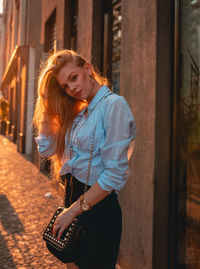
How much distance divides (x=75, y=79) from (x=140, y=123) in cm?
147

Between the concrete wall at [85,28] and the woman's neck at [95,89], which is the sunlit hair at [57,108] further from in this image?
the concrete wall at [85,28]

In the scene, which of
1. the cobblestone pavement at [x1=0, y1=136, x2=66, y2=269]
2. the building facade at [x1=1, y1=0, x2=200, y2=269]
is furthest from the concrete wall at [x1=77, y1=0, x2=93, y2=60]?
the cobblestone pavement at [x1=0, y1=136, x2=66, y2=269]

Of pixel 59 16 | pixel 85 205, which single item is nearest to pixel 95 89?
pixel 85 205

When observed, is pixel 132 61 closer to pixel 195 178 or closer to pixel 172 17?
pixel 172 17

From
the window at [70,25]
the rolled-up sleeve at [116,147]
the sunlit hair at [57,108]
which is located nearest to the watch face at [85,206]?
the rolled-up sleeve at [116,147]

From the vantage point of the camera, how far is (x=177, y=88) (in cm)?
291

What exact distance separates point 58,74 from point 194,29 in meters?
1.61

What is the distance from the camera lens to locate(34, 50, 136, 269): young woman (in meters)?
1.54

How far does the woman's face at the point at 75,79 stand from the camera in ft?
5.79

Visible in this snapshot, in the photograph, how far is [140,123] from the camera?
3.11 meters

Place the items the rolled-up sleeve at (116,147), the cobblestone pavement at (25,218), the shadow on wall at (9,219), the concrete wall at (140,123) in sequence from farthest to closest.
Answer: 1. the shadow on wall at (9,219)
2. the cobblestone pavement at (25,218)
3. the concrete wall at (140,123)
4. the rolled-up sleeve at (116,147)

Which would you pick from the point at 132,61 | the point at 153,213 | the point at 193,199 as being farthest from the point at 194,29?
the point at 153,213

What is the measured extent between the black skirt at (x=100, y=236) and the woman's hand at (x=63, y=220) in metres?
0.12

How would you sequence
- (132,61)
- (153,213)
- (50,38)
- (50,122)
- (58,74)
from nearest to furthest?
(58,74), (50,122), (153,213), (132,61), (50,38)
